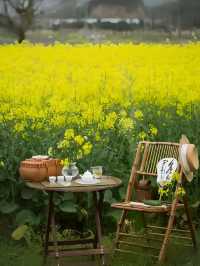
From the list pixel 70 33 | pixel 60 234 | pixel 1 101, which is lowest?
pixel 60 234

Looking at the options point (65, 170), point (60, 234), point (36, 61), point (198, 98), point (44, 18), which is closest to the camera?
point (65, 170)

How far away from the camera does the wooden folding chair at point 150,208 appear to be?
602 centimetres

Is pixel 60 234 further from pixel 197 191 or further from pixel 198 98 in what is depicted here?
pixel 198 98

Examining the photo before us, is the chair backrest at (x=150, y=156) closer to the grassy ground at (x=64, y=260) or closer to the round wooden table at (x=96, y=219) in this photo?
the round wooden table at (x=96, y=219)

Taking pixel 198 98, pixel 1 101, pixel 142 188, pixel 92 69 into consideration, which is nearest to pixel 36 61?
pixel 92 69

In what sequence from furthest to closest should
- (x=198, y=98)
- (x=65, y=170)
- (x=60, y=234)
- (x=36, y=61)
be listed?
(x=36, y=61) < (x=198, y=98) < (x=60, y=234) < (x=65, y=170)

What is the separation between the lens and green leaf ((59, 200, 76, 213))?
6.61 meters

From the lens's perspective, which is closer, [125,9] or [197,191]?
[197,191]

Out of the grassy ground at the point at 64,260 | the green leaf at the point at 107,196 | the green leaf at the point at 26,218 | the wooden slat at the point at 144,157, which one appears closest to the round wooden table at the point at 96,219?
the grassy ground at the point at 64,260

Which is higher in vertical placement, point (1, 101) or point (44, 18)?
point (44, 18)

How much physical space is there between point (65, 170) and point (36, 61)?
2553mm

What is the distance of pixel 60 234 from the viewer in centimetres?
682

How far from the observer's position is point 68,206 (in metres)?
6.64

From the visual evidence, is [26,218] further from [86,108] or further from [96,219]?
[86,108]
